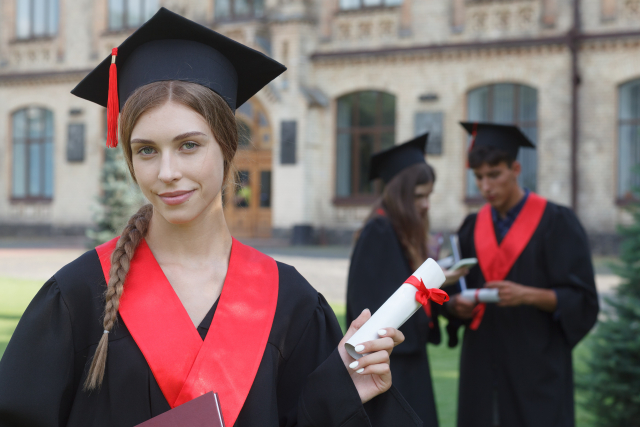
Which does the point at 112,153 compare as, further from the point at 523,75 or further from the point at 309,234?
the point at 523,75

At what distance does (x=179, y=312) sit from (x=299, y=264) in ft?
40.8

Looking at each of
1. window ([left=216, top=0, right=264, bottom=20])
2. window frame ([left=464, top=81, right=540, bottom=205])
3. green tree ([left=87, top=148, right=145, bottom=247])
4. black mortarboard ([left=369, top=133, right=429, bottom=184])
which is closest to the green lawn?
black mortarboard ([left=369, top=133, right=429, bottom=184])

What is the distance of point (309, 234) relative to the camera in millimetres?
19172

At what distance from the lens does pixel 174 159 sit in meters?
1.72

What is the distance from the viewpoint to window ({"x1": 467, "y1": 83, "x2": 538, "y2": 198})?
679 inches

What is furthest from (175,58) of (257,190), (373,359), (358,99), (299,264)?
(257,190)

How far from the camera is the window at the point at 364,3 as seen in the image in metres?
18.6

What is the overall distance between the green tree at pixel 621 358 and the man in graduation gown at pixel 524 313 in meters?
0.90

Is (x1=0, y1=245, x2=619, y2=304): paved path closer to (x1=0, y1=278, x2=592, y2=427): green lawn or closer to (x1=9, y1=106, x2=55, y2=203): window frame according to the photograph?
(x1=0, y1=278, x2=592, y2=427): green lawn

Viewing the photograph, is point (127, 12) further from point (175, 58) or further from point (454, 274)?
point (175, 58)

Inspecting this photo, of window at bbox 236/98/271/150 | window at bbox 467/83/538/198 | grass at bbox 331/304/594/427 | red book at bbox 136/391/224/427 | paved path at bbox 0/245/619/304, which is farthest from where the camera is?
window at bbox 236/98/271/150

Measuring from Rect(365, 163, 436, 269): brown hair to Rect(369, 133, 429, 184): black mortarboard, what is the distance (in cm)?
6

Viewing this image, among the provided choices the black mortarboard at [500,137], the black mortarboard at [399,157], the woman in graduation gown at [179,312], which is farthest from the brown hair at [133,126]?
the black mortarboard at [500,137]

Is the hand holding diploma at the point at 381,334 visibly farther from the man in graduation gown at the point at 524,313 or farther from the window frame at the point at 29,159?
the window frame at the point at 29,159
